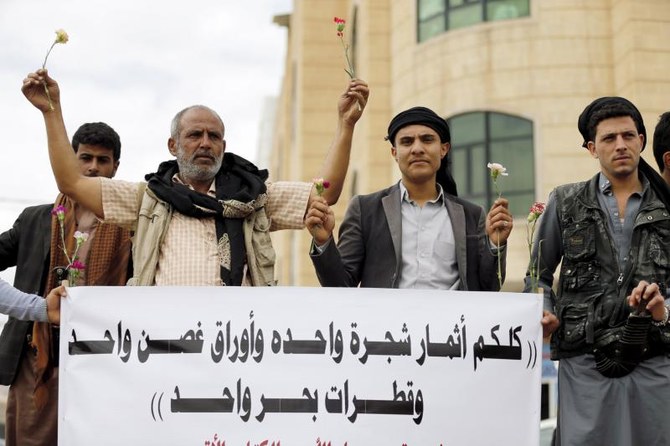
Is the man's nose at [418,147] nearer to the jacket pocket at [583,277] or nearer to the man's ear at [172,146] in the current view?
the jacket pocket at [583,277]

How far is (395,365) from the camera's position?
14.7 ft

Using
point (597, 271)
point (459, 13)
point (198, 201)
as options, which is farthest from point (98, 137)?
point (459, 13)

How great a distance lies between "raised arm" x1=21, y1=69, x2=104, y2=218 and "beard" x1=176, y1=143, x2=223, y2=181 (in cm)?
40

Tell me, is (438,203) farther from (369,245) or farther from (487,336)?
(487,336)

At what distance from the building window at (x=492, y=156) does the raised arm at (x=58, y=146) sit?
47.6ft

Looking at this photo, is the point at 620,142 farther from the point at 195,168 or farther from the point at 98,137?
the point at 98,137

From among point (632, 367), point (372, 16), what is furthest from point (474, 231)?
point (372, 16)

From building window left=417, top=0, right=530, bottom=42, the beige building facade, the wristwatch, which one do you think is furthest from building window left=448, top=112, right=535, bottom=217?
the wristwatch

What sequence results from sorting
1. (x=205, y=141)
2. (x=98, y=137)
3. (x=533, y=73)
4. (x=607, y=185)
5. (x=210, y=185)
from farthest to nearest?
(x=533, y=73) < (x=98, y=137) < (x=210, y=185) < (x=205, y=141) < (x=607, y=185)

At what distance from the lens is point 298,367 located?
4.48 m

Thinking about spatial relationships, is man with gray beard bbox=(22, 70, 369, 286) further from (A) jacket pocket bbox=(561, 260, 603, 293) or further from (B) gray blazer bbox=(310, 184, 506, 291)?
(A) jacket pocket bbox=(561, 260, 603, 293)

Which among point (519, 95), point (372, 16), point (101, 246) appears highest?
point (372, 16)

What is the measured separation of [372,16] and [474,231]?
18.3m

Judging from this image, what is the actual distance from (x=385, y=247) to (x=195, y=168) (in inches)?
37.1
